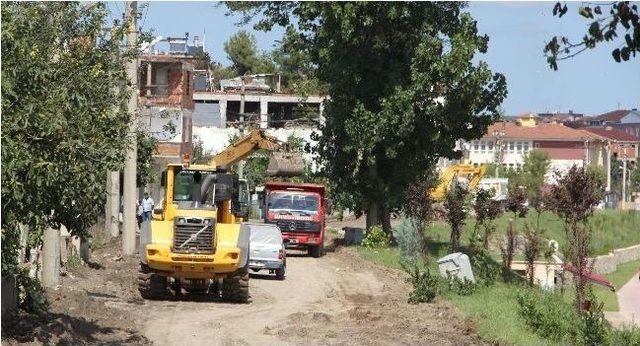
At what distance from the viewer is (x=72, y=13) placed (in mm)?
20828

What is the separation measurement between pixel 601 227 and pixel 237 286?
198 ft

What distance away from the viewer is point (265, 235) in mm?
34750

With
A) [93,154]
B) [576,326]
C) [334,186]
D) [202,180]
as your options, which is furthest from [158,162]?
[93,154]

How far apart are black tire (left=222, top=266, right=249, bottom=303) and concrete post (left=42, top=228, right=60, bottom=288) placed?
12.6 feet

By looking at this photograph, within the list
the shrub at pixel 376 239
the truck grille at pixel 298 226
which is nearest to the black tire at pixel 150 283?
the truck grille at pixel 298 226

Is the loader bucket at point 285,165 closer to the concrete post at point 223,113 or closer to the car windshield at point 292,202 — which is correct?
the car windshield at point 292,202

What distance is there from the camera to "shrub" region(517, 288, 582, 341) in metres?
23.4

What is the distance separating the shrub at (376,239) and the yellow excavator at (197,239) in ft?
62.1

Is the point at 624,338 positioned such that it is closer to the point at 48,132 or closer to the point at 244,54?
the point at 48,132

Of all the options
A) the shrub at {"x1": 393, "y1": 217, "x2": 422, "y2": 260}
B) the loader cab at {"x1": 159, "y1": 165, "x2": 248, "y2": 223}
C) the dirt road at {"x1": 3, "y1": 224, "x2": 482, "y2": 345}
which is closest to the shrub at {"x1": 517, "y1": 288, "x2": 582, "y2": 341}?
the dirt road at {"x1": 3, "y1": 224, "x2": 482, "y2": 345}

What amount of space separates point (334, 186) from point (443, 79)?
705cm

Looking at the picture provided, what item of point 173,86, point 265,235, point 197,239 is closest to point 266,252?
point 265,235

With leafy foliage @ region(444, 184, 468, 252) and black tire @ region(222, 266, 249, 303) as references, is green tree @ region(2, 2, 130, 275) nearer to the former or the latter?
black tire @ region(222, 266, 249, 303)

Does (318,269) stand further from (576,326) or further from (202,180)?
(576,326)
